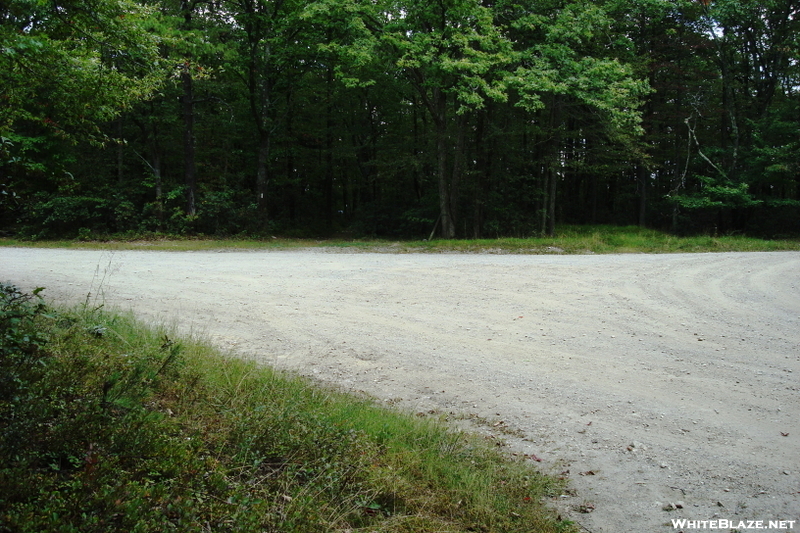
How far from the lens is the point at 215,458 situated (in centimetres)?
→ 306

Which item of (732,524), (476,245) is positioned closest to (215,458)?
(732,524)

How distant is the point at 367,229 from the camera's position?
25203mm

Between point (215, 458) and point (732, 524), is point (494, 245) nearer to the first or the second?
point (732, 524)

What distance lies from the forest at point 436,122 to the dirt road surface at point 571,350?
22.3ft

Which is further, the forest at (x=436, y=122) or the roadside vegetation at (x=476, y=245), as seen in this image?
the forest at (x=436, y=122)

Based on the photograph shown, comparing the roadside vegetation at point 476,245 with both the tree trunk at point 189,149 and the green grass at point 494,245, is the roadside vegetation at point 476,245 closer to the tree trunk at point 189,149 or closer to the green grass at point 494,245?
the green grass at point 494,245

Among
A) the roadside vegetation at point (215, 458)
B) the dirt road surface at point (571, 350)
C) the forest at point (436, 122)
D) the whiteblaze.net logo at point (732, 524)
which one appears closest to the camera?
the roadside vegetation at point (215, 458)

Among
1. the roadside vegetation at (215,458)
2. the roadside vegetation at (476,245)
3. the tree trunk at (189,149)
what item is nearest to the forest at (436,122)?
the tree trunk at (189,149)

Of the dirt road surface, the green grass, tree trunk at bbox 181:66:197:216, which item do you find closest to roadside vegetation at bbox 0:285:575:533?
the dirt road surface

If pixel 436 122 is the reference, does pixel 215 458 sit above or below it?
below

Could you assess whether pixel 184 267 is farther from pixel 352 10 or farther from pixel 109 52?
pixel 352 10

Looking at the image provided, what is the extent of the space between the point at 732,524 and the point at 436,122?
17.7 metres

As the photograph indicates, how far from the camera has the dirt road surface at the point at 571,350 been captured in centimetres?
370

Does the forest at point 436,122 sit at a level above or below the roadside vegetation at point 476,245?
above
